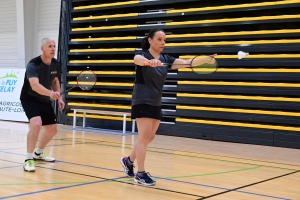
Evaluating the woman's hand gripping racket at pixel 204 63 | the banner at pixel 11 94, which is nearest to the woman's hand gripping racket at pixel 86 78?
the woman's hand gripping racket at pixel 204 63

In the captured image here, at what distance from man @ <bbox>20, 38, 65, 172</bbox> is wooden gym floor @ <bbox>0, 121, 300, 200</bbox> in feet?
1.35

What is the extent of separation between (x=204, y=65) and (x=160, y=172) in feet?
4.97

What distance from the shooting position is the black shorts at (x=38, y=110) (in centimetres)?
526

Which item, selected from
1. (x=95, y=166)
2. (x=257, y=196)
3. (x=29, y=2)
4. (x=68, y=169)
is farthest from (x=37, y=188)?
(x=29, y=2)

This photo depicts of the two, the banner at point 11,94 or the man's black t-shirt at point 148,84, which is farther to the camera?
the banner at point 11,94

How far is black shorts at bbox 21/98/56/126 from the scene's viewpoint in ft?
17.3

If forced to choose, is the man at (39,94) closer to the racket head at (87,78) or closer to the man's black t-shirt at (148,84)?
the racket head at (87,78)

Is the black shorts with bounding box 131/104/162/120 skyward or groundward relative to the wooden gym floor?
skyward

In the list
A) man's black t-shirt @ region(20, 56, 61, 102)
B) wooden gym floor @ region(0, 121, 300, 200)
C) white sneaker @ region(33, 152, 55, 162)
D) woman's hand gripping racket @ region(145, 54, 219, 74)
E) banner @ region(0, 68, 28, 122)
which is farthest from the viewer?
banner @ region(0, 68, 28, 122)

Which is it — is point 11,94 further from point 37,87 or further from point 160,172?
point 160,172

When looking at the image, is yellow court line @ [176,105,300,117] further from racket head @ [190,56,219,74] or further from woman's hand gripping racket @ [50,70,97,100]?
racket head @ [190,56,219,74]

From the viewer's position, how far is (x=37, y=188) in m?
4.10

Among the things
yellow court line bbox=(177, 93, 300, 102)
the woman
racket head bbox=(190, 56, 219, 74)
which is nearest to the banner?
yellow court line bbox=(177, 93, 300, 102)

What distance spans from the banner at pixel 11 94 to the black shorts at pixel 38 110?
7.50 m
